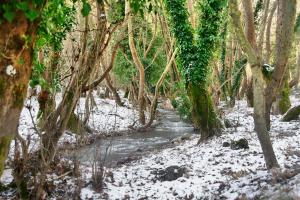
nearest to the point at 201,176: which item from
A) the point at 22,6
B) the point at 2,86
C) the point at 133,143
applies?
the point at 2,86

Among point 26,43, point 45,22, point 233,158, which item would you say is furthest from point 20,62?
point 233,158

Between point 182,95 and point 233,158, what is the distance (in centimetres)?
988

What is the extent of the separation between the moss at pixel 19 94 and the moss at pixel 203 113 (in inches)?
395

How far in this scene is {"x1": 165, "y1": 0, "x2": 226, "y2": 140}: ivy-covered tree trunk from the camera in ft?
41.4

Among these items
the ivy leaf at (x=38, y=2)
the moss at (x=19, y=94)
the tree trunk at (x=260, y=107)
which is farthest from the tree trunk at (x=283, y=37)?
the moss at (x=19, y=94)

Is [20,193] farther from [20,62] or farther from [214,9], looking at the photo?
[214,9]

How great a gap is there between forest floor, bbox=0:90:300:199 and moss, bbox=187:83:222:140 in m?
0.74

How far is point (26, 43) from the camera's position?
2.80m

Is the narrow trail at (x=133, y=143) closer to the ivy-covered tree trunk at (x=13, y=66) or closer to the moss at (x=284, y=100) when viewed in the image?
the moss at (x=284, y=100)

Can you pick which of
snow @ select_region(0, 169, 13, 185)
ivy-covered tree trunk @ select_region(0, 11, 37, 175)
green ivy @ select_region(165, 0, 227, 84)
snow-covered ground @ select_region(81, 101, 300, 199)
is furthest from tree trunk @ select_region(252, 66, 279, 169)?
green ivy @ select_region(165, 0, 227, 84)

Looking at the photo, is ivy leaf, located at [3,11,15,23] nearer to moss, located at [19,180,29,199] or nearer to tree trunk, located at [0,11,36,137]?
tree trunk, located at [0,11,36,137]

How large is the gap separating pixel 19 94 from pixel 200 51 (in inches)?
420

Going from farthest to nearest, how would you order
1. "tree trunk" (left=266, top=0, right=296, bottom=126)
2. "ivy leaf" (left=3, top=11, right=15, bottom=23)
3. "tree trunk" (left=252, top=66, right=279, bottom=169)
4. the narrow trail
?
the narrow trail, "tree trunk" (left=266, top=0, right=296, bottom=126), "tree trunk" (left=252, top=66, right=279, bottom=169), "ivy leaf" (left=3, top=11, right=15, bottom=23)

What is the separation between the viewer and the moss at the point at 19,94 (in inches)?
111
